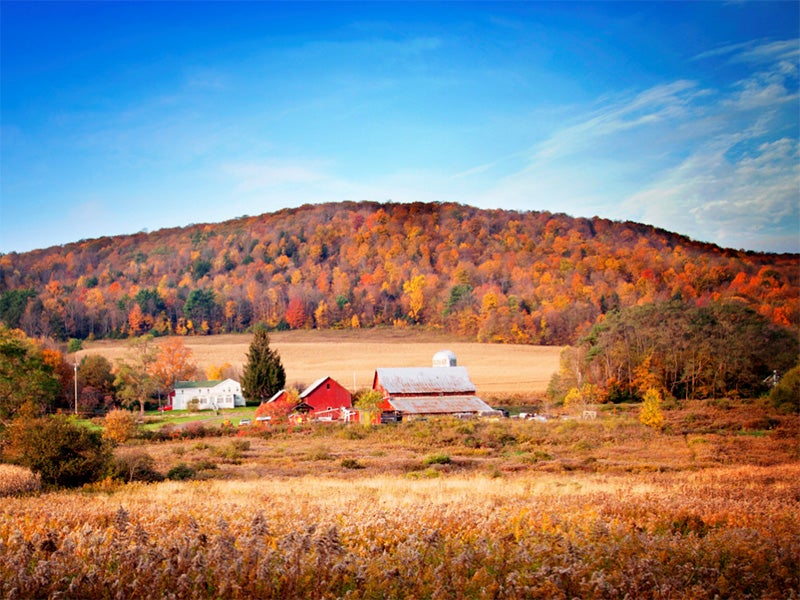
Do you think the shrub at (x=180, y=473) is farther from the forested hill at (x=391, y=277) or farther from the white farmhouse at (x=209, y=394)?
the forested hill at (x=391, y=277)

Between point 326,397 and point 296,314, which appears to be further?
point 296,314

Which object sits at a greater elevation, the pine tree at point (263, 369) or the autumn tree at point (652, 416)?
the pine tree at point (263, 369)

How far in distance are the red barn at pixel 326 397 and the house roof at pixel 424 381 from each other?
3802 mm

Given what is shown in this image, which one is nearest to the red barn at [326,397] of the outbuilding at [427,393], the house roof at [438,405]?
the outbuilding at [427,393]

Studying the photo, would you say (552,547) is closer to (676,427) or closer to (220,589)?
(220,589)

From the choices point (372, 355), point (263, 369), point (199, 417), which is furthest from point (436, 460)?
point (372, 355)

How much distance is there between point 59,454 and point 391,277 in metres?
105

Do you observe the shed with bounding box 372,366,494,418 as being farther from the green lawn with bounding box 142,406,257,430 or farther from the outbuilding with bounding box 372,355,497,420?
the green lawn with bounding box 142,406,257,430

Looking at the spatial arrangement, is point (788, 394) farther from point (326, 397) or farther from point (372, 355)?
point (372, 355)

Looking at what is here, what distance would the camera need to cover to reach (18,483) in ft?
59.9

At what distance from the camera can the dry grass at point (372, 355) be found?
3110 inches

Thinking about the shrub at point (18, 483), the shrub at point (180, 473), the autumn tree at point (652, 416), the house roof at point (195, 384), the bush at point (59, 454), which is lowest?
the autumn tree at point (652, 416)

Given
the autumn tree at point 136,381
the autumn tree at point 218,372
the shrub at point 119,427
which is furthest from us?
the autumn tree at point 218,372

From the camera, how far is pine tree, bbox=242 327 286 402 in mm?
71812
